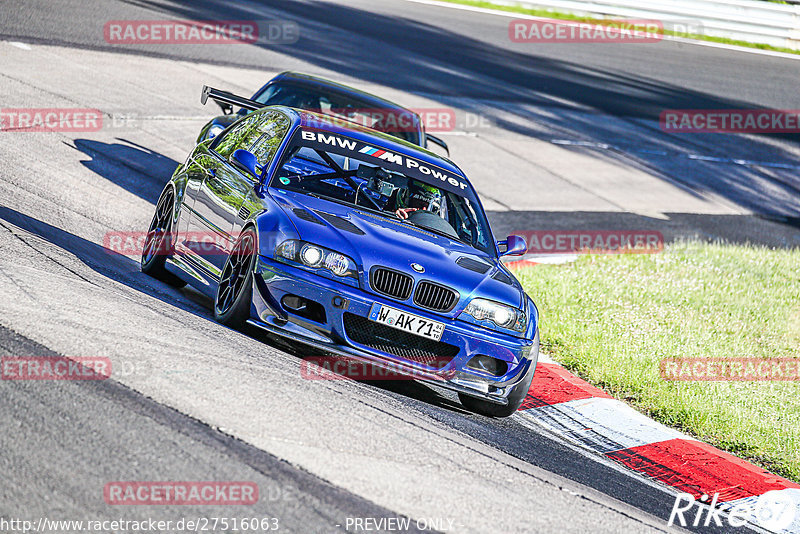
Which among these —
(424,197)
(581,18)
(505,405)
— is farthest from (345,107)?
(581,18)

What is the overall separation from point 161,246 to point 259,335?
1788mm

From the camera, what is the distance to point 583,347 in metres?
8.69

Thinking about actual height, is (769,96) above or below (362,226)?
above

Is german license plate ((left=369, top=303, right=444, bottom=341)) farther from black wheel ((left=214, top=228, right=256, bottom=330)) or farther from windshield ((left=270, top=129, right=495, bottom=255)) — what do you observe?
windshield ((left=270, top=129, right=495, bottom=255))

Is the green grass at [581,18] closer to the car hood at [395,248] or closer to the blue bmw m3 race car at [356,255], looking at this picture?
the blue bmw m3 race car at [356,255]

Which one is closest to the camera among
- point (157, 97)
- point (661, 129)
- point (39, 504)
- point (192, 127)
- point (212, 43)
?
point (39, 504)

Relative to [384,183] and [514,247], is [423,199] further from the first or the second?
[514,247]

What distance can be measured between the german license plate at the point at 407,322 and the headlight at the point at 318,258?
265 mm

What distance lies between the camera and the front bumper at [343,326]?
627cm

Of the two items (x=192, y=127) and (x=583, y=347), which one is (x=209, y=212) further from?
(x=192, y=127)

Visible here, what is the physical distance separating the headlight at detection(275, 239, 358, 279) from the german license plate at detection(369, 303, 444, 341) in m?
0.26

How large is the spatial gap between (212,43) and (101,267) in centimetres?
1275

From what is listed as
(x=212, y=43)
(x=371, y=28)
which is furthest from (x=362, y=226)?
(x=371, y=28)

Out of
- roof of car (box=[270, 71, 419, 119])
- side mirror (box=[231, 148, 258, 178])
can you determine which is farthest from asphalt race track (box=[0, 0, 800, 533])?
roof of car (box=[270, 71, 419, 119])
